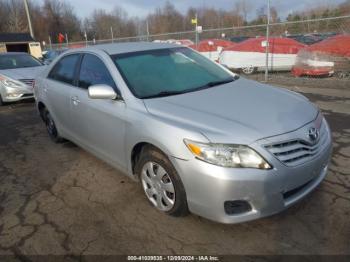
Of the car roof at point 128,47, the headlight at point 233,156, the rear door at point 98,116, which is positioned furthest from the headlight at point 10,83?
the headlight at point 233,156

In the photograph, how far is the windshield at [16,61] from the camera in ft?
30.9

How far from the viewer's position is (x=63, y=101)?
4496 millimetres

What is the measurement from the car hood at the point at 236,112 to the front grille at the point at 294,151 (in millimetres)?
106

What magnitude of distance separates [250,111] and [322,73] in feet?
27.5

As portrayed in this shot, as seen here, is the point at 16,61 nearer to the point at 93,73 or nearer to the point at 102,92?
the point at 93,73

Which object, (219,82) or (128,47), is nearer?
(219,82)

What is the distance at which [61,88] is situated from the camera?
4.55m

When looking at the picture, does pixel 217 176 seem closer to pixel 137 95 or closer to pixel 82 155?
pixel 137 95

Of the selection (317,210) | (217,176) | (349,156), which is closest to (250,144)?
(217,176)

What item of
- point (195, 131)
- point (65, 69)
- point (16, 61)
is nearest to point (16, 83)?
point (16, 61)

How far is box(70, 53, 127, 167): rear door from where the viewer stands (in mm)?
3402

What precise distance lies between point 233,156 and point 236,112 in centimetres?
54

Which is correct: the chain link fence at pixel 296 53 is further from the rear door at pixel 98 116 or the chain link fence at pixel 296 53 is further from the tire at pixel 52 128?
the rear door at pixel 98 116

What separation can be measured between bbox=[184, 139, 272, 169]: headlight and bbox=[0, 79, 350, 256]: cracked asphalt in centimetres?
73
